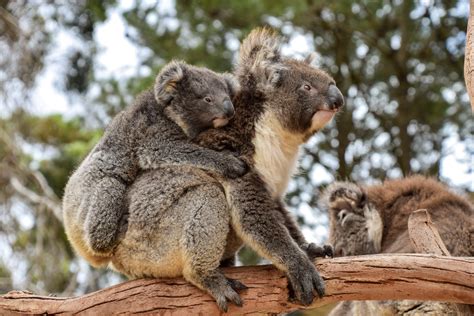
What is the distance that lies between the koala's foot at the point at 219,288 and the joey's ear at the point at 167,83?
1.60 metres

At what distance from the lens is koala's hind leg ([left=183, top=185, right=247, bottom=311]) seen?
17.5ft

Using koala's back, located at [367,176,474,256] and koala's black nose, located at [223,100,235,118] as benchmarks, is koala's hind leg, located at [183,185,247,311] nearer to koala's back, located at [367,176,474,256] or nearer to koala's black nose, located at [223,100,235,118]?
koala's black nose, located at [223,100,235,118]

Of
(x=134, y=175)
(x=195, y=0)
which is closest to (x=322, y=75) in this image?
(x=134, y=175)

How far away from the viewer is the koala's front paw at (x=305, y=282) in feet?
17.2

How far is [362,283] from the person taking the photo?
5.30 meters

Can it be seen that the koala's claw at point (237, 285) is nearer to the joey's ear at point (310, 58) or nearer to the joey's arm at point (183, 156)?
the joey's arm at point (183, 156)

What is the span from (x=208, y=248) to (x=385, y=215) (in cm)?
326

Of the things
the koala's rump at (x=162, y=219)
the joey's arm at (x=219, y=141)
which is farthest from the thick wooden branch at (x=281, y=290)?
the joey's arm at (x=219, y=141)

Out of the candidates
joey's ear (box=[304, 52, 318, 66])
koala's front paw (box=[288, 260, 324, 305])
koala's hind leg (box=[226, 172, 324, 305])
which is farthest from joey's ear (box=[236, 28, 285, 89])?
koala's front paw (box=[288, 260, 324, 305])

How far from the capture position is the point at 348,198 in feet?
26.2

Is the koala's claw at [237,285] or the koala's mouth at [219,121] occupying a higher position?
the koala's mouth at [219,121]

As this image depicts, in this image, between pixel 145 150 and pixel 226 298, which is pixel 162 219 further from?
pixel 226 298

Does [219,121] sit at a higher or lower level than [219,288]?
higher

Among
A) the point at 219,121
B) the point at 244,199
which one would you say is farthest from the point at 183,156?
the point at 244,199
